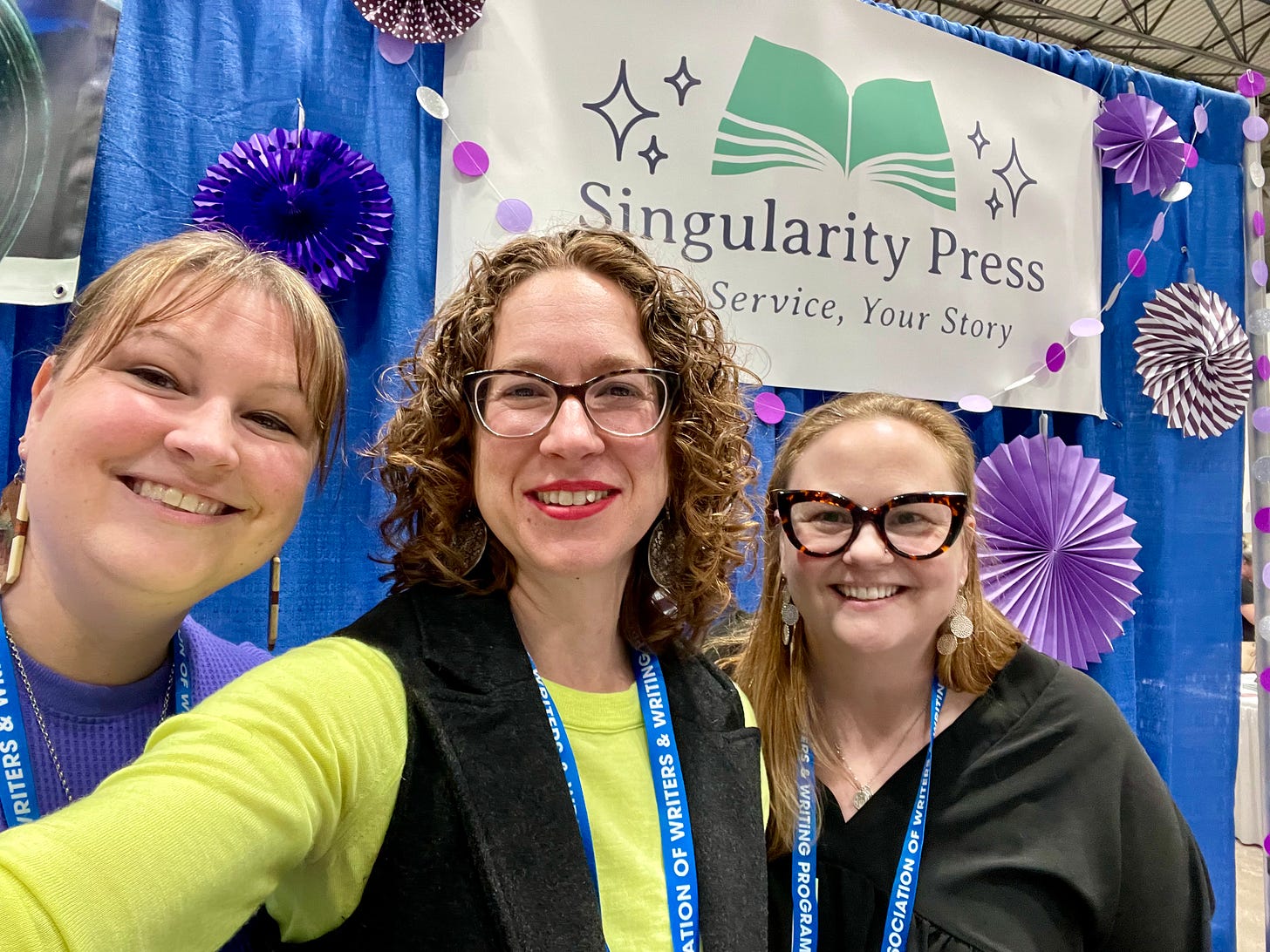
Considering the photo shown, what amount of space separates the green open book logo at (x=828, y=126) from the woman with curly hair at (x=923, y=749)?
787mm

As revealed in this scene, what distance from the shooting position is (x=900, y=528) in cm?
128

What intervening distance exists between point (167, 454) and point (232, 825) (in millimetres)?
439

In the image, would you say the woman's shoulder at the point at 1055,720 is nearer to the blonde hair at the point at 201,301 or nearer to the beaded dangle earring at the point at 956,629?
the beaded dangle earring at the point at 956,629

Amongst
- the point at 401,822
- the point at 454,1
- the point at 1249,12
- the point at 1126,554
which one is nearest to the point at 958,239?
the point at 1126,554

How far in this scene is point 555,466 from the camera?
0.89m

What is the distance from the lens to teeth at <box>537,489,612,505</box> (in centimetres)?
89

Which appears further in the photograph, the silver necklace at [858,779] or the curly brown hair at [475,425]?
the silver necklace at [858,779]

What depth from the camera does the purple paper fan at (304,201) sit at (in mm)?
1459

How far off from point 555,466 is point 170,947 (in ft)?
1.70

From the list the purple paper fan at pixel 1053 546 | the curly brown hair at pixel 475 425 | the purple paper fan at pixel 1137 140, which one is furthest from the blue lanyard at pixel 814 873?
the purple paper fan at pixel 1137 140

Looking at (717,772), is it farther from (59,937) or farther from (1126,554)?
(1126,554)

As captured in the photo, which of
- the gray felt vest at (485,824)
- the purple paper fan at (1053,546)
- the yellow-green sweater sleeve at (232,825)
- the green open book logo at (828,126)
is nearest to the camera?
the yellow-green sweater sleeve at (232,825)

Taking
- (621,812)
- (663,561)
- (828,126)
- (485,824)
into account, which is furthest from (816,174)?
(485,824)

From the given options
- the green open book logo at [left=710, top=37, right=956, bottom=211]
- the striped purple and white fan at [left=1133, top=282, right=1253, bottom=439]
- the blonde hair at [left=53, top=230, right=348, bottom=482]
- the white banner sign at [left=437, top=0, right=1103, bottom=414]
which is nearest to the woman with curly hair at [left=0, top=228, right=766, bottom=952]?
the blonde hair at [left=53, top=230, right=348, bottom=482]
